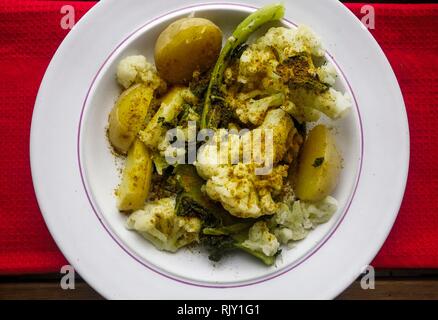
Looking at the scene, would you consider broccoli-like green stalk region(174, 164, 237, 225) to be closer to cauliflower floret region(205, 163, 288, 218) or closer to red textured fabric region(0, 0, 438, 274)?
cauliflower floret region(205, 163, 288, 218)

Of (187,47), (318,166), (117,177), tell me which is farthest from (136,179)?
Answer: (318,166)

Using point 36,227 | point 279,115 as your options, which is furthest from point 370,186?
point 36,227

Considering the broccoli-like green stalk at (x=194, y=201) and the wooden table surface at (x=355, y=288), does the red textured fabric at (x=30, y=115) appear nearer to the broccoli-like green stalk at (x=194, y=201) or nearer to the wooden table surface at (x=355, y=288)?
the wooden table surface at (x=355, y=288)

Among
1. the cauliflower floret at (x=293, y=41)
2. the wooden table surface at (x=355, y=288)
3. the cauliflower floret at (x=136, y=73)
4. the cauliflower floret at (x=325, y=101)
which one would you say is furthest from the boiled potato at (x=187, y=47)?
the wooden table surface at (x=355, y=288)

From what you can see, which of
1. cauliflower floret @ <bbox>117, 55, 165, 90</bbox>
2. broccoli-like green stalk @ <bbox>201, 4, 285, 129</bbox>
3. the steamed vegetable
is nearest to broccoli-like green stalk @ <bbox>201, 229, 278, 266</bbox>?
the steamed vegetable

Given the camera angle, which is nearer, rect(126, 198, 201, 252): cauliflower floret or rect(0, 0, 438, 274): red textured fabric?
rect(126, 198, 201, 252): cauliflower floret

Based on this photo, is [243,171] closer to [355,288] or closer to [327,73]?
[327,73]

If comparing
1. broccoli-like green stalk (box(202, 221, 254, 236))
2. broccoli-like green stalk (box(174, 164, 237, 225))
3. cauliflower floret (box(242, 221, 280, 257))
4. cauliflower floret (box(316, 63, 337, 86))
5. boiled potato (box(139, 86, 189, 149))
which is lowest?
cauliflower floret (box(242, 221, 280, 257))

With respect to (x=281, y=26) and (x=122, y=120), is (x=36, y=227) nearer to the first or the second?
(x=122, y=120)
